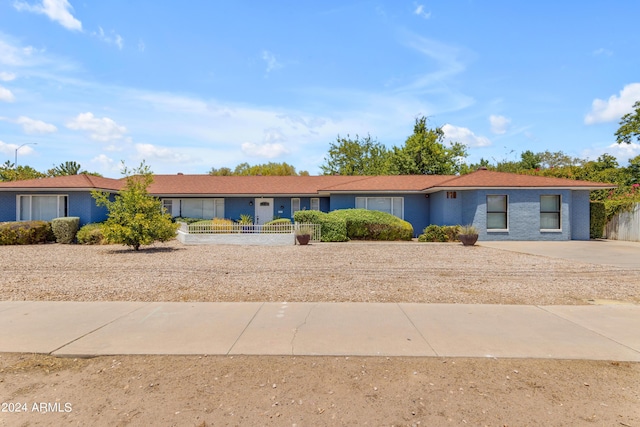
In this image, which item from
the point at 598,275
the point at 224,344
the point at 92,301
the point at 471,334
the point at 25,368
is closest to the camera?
the point at 25,368

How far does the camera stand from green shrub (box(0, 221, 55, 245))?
18578 millimetres

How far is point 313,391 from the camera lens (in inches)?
152

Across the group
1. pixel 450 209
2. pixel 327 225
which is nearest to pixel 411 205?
pixel 450 209

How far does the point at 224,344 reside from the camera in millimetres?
5121

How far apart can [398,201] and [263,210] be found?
29.4ft

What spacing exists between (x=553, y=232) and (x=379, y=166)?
28809 mm

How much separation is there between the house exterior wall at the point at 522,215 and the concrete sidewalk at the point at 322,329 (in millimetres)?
14007

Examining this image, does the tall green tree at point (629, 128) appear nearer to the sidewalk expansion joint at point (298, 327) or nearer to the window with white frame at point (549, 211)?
the window with white frame at point (549, 211)

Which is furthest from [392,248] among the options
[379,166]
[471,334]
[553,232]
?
[379,166]

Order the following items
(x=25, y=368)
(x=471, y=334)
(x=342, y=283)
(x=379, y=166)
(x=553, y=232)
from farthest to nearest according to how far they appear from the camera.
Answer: (x=379, y=166) → (x=553, y=232) → (x=342, y=283) → (x=471, y=334) → (x=25, y=368)

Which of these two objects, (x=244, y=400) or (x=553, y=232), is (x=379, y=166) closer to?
(x=553, y=232)

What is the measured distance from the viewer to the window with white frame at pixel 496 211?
2094 centimetres

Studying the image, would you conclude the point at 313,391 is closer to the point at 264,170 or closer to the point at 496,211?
the point at 496,211

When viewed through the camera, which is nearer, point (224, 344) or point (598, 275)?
point (224, 344)
